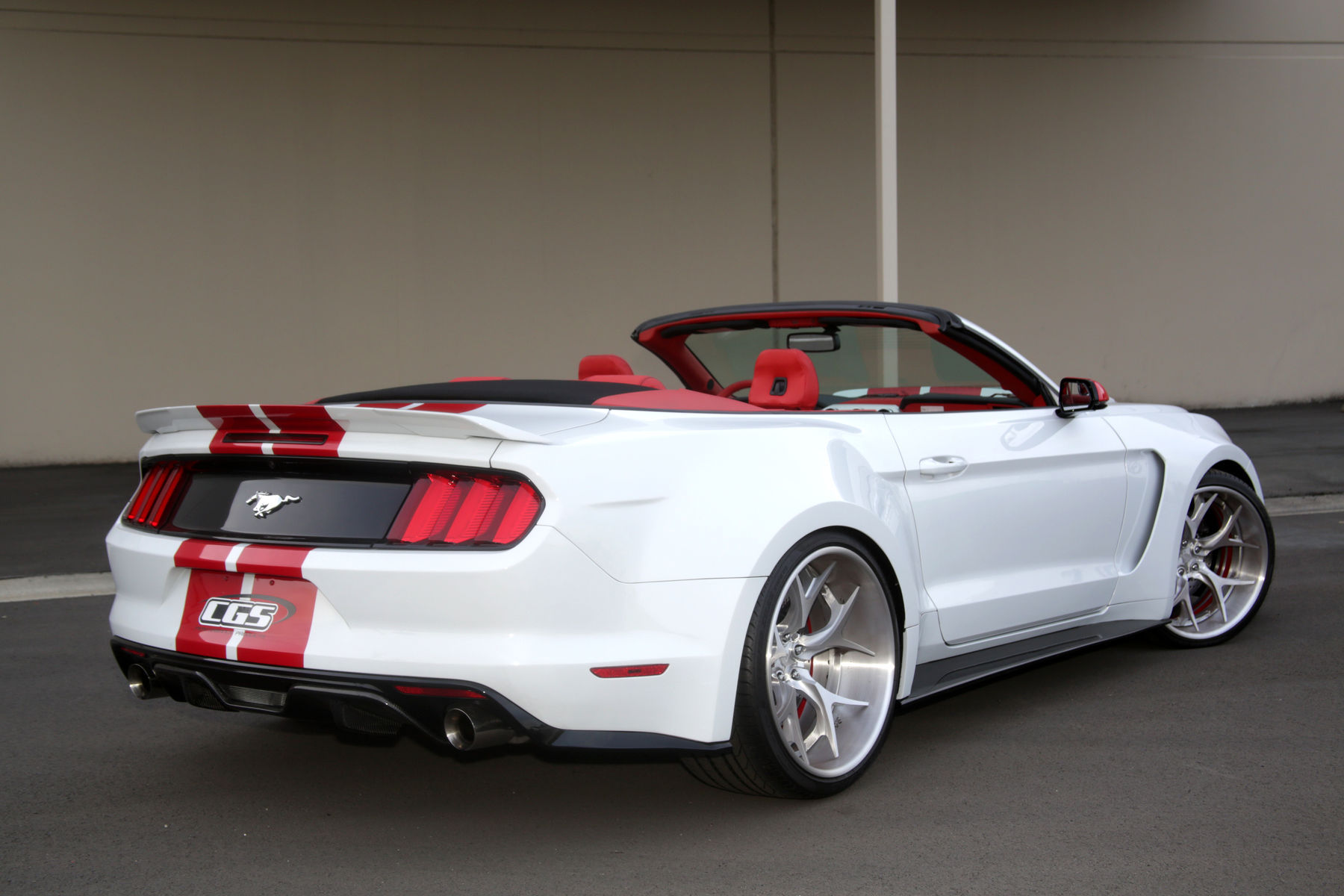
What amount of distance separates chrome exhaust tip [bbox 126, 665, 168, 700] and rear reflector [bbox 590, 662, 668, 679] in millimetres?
1196

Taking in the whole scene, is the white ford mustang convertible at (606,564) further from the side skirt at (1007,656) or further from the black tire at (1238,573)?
the black tire at (1238,573)

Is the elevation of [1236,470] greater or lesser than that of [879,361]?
lesser

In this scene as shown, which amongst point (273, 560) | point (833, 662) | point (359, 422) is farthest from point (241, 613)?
point (833, 662)

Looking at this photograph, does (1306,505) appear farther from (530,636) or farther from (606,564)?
(530,636)

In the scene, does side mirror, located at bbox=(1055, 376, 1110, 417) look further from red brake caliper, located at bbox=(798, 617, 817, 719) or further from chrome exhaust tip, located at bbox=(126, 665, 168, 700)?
chrome exhaust tip, located at bbox=(126, 665, 168, 700)

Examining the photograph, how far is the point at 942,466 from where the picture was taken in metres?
3.68

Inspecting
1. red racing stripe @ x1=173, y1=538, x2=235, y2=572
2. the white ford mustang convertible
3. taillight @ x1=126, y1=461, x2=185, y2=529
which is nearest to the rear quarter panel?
the white ford mustang convertible

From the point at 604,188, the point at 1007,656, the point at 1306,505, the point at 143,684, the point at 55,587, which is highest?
the point at 604,188

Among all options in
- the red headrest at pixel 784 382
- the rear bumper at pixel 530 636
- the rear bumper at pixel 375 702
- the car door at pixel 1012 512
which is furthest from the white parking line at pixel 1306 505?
the rear bumper at pixel 375 702

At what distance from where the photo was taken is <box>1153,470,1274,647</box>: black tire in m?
4.82

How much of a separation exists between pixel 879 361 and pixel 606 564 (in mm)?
1893

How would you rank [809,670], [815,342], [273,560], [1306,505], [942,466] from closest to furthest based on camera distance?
[273,560]
[809,670]
[942,466]
[815,342]
[1306,505]

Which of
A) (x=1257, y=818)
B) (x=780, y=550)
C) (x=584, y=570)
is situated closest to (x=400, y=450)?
(x=584, y=570)

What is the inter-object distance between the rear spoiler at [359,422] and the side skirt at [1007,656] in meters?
1.30
